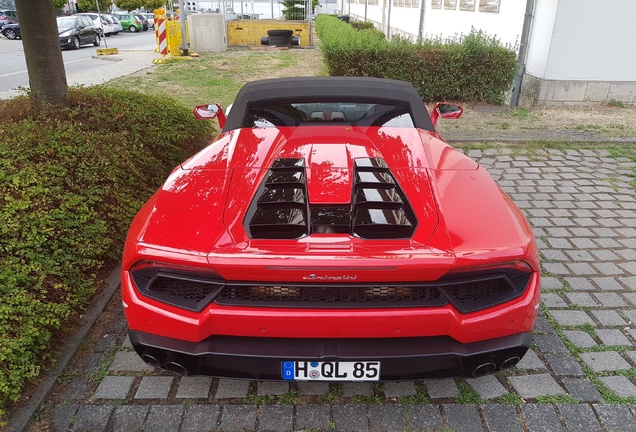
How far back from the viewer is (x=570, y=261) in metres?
3.71

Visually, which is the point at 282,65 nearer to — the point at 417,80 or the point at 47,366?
the point at 417,80

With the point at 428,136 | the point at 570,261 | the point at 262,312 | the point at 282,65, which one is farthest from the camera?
the point at 282,65

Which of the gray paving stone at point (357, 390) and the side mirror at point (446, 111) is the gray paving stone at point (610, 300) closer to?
the side mirror at point (446, 111)

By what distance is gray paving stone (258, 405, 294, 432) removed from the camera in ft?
7.16

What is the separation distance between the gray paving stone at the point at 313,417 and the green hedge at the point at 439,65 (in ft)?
24.1

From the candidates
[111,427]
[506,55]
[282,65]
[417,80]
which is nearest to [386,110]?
[111,427]

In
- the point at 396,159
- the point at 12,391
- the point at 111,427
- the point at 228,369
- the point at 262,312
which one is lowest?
the point at 111,427

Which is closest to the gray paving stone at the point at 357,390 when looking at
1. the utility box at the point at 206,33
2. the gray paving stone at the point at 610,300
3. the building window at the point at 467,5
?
the gray paving stone at the point at 610,300

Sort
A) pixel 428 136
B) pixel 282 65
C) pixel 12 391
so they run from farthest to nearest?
pixel 282 65 < pixel 428 136 < pixel 12 391


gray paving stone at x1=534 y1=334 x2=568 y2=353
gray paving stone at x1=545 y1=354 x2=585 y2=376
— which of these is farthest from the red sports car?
gray paving stone at x1=534 y1=334 x2=568 y2=353

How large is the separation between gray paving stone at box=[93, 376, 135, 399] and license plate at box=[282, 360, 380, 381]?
985mm

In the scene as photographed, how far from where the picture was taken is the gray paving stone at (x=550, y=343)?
2.71 metres

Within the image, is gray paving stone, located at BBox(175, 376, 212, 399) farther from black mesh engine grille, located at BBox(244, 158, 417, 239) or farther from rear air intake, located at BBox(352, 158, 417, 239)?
rear air intake, located at BBox(352, 158, 417, 239)

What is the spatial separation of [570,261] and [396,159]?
2.02 meters
